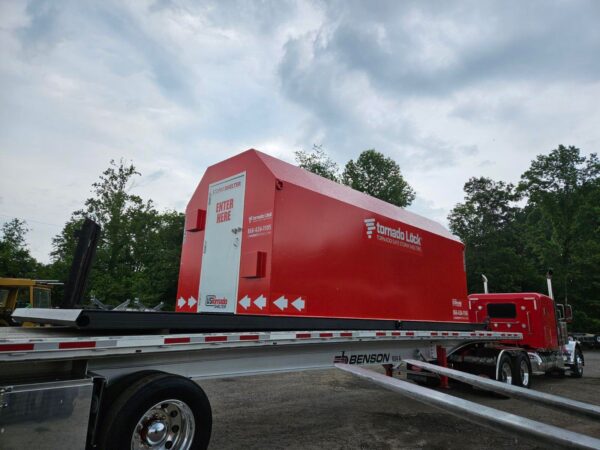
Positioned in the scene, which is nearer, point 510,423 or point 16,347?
point 510,423

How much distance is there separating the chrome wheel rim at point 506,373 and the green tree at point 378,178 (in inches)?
1220

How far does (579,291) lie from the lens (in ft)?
92.3

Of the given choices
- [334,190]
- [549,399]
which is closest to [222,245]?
[334,190]

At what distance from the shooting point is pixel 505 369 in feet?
27.7

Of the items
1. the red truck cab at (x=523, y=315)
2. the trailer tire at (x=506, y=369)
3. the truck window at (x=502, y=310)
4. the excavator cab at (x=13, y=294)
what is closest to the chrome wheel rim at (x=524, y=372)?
the trailer tire at (x=506, y=369)

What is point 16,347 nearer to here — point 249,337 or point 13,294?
point 249,337

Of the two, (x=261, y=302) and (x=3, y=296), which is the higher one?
(x=3, y=296)

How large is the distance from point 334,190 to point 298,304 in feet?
6.26

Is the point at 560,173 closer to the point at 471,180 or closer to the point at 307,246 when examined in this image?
the point at 471,180

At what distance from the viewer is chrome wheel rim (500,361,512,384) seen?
824 cm

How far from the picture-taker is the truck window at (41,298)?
41.4 feet

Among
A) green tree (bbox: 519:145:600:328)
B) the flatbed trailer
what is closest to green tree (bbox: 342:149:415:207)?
green tree (bbox: 519:145:600:328)

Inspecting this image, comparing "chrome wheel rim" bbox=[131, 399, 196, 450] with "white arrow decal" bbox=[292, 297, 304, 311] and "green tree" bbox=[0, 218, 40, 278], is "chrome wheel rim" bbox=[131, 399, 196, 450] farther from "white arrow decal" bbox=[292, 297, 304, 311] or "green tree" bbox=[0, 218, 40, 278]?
"green tree" bbox=[0, 218, 40, 278]

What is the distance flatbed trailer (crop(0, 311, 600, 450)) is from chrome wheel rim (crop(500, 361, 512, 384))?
5.64 metres
